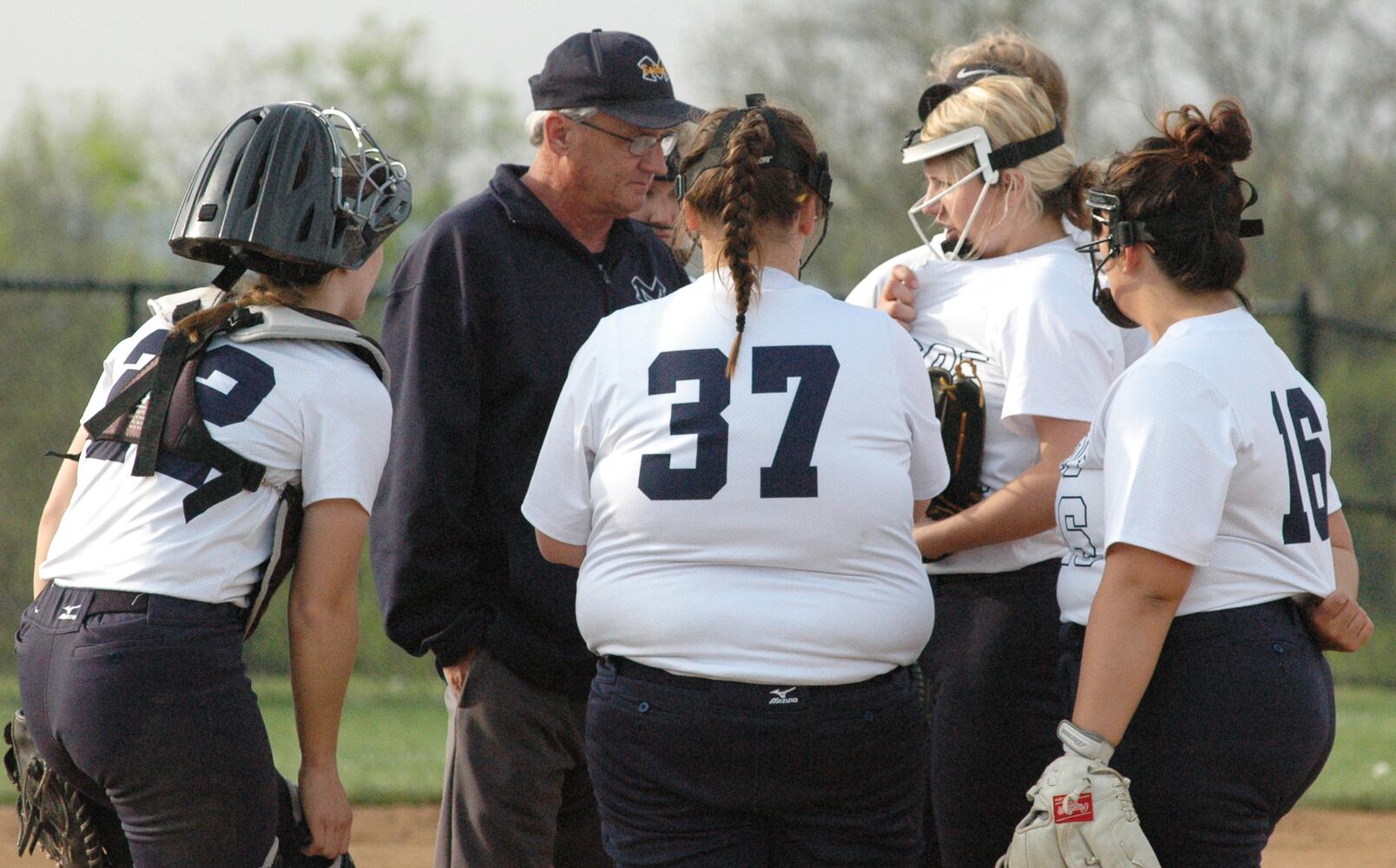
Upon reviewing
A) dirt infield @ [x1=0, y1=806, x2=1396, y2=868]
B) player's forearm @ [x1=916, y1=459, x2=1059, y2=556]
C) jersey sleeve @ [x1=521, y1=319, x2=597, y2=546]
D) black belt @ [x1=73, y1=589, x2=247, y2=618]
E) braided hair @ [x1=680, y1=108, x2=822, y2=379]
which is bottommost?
dirt infield @ [x1=0, y1=806, x2=1396, y2=868]

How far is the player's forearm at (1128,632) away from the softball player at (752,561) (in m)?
0.30

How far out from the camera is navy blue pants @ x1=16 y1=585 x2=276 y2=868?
2410 millimetres

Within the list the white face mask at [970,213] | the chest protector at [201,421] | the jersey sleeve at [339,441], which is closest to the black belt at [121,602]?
the chest protector at [201,421]

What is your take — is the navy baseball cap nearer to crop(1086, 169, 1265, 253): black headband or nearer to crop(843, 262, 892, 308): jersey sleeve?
crop(843, 262, 892, 308): jersey sleeve

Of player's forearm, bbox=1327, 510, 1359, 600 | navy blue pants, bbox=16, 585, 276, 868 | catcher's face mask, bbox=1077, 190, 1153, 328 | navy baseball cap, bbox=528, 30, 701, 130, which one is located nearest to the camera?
navy blue pants, bbox=16, 585, 276, 868

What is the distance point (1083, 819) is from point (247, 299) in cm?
168

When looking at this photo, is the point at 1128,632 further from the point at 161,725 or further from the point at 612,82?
the point at 612,82

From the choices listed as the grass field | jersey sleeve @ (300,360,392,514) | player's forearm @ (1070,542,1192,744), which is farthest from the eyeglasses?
the grass field

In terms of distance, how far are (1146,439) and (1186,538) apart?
18cm

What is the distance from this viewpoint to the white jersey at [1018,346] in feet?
10.6

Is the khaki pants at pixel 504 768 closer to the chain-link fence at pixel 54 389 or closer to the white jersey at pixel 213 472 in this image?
the white jersey at pixel 213 472

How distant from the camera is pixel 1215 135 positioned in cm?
276

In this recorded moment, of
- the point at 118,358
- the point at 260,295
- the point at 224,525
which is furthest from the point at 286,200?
the point at 224,525

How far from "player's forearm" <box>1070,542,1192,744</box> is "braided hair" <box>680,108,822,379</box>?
787 millimetres
